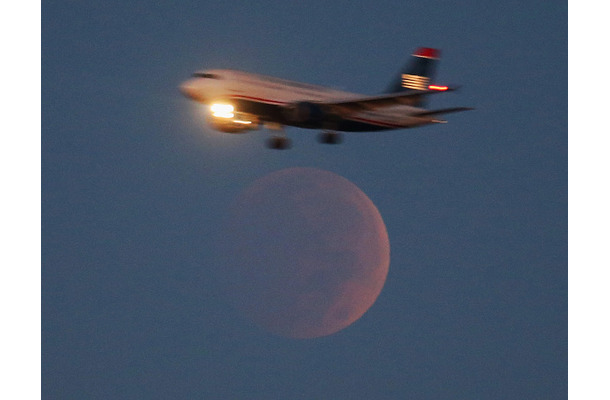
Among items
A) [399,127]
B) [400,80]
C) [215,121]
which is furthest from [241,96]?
[400,80]

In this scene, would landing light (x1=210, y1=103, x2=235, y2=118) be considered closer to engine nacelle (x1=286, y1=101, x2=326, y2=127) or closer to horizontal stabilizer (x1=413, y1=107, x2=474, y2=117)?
engine nacelle (x1=286, y1=101, x2=326, y2=127)

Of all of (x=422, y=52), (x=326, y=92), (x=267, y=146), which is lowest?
(x=267, y=146)

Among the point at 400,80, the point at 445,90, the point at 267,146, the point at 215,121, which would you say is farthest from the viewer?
the point at 400,80

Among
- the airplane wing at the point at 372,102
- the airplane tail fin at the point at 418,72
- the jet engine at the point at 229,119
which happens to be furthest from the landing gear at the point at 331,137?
the airplane tail fin at the point at 418,72

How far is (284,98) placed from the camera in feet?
143

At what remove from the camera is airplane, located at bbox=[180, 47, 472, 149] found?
42.1m

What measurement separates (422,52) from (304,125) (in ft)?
67.7

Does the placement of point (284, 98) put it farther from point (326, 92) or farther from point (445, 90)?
point (445, 90)

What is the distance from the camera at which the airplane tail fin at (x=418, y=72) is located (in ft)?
197

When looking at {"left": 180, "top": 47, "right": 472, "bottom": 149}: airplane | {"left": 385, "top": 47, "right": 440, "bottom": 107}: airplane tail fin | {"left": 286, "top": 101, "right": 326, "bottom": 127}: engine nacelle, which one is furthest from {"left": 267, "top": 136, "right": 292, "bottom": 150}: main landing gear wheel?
{"left": 385, "top": 47, "right": 440, "bottom": 107}: airplane tail fin

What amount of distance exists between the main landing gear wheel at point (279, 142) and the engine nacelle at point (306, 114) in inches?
104

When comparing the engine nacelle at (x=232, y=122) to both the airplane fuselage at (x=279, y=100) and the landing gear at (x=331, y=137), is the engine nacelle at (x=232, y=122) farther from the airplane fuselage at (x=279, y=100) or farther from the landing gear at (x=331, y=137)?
the landing gear at (x=331, y=137)

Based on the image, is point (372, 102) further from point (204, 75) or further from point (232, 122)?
point (204, 75)

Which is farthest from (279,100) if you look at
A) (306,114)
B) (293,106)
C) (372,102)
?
(372,102)
